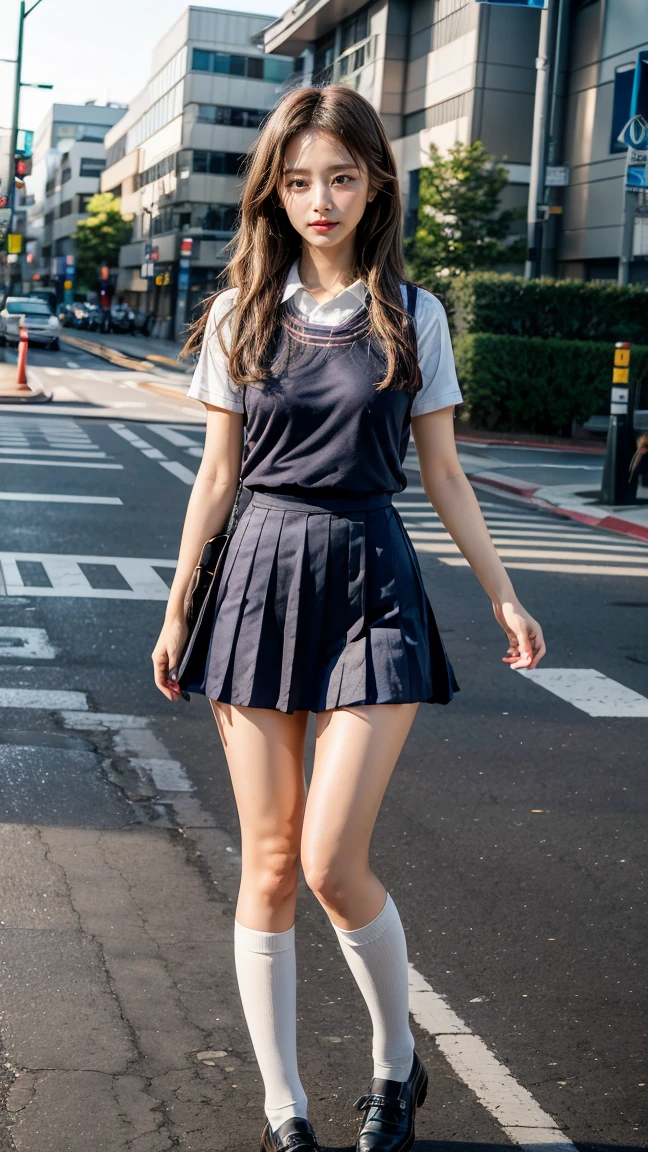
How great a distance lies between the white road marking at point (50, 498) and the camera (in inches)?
529

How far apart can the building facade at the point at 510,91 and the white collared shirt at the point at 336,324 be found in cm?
2924

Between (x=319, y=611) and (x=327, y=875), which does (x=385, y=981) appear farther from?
(x=319, y=611)

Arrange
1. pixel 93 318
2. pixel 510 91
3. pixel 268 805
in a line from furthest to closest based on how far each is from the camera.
Result: pixel 93 318, pixel 510 91, pixel 268 805

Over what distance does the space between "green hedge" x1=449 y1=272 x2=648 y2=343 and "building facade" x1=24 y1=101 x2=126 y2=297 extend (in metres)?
107

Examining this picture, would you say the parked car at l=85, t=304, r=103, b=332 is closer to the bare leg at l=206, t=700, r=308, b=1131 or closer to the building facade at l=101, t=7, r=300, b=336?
the building facade at l=101, t=7, r=300, b=336

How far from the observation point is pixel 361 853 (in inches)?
105

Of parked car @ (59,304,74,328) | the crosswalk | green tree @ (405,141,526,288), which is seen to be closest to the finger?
the crosswalk

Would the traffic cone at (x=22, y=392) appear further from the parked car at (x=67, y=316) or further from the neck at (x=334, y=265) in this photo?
the parked car at (x=67, y=316)

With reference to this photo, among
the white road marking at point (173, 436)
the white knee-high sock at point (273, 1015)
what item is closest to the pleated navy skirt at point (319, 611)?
the white knee-high sock at point (273, 1015)

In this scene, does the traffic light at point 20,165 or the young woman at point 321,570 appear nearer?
the young woman at point 321,570

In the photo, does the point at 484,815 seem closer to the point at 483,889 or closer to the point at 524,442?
the point at 483,889

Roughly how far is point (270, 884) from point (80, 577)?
23.3 ft

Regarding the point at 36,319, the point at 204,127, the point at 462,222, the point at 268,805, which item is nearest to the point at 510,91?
the point at 462,222

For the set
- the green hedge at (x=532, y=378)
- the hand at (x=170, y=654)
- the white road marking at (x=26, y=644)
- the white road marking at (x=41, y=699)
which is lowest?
the white road marking at (x=41, y=699)
